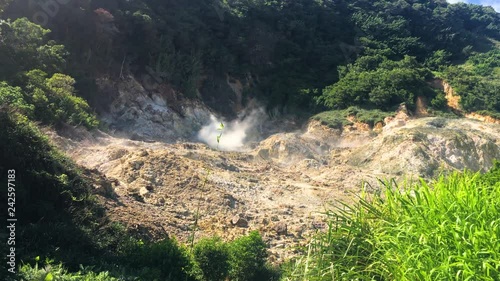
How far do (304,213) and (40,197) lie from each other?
7149 mm

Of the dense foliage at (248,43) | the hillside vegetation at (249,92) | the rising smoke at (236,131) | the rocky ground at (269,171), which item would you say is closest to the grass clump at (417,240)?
the hillside vegetation at (249,92)

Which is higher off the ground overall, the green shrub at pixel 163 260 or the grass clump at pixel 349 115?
the grass clump at pixel 349 115

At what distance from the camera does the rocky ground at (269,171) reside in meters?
10.0

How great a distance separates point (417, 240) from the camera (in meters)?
3.19

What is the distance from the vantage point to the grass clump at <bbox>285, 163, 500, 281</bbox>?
2.83 m

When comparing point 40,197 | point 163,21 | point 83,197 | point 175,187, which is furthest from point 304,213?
point 163,21

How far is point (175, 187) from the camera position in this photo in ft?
39.9

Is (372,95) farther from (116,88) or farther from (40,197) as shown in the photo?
(40,197)

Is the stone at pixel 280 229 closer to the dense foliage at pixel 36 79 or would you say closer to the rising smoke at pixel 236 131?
the dense foliage at pixel 36 79

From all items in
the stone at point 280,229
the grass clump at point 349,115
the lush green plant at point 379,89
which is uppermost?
the lush green plant at point 379,89

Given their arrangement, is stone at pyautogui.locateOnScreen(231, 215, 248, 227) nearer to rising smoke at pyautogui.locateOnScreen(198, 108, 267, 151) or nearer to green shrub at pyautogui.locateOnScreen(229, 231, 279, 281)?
green shrub at pyautogui.locateOnScreen(229, 231, 279, 281)

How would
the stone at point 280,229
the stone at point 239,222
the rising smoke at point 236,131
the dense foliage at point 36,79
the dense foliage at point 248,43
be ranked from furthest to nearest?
the rising smoke at point 236,131, the dense foliage at point 248,43, the dense foliage at point 36,79, the stone at point 239,222, the stone at point 280,229

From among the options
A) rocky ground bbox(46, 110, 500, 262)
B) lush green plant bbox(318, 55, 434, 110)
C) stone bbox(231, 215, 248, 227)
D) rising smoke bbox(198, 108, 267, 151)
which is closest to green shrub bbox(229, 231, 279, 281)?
rocky ground bbox(46, 110, 500, 262)

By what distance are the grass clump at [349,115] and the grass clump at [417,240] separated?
19.9 meters
